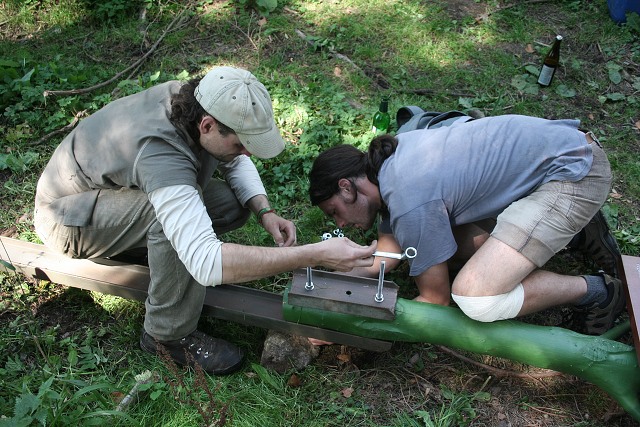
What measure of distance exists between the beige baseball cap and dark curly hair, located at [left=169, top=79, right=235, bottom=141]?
37 millimetres

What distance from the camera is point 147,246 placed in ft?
9.11

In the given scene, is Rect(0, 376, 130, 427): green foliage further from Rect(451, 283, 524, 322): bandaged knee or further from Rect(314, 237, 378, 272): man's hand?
Rect(451, 283, 524, 322): bandaged knee

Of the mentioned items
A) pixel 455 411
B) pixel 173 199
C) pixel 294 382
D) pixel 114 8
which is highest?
pixel 173 199

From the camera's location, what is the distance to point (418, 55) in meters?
5.21

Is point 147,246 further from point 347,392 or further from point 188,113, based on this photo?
point 347,392

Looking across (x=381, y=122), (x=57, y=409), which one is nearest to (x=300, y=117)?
(x=381, y=122)

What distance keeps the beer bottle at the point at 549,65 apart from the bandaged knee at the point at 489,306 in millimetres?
2826

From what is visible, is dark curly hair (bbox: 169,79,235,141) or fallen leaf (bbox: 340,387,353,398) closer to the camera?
dark curly hair (bbox: 169,79,235,141)

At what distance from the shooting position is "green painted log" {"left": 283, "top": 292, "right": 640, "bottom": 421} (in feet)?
8.46

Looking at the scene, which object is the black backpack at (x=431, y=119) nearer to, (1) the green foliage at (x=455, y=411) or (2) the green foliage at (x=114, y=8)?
(1) the green foliage at (x=455, y=411)

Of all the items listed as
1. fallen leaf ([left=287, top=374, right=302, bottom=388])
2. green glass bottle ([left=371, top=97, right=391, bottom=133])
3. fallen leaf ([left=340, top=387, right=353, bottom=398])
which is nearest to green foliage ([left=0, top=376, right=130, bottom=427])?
fallen leaf ([left=287, top=374, right=302, bottom=388])

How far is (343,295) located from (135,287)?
1216 millimetres

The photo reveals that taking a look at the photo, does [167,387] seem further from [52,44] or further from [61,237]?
[52,44]

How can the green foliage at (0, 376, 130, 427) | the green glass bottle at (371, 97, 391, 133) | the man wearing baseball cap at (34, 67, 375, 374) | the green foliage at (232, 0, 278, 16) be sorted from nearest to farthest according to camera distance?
the green foliage at (0, 376, 130, 427)
the man wearing baseball cap at (34, 67, 375, 374)
the green glass bottle at (371, 97, 391, 133)
the green foliage at (232, 0, 278, 16)
